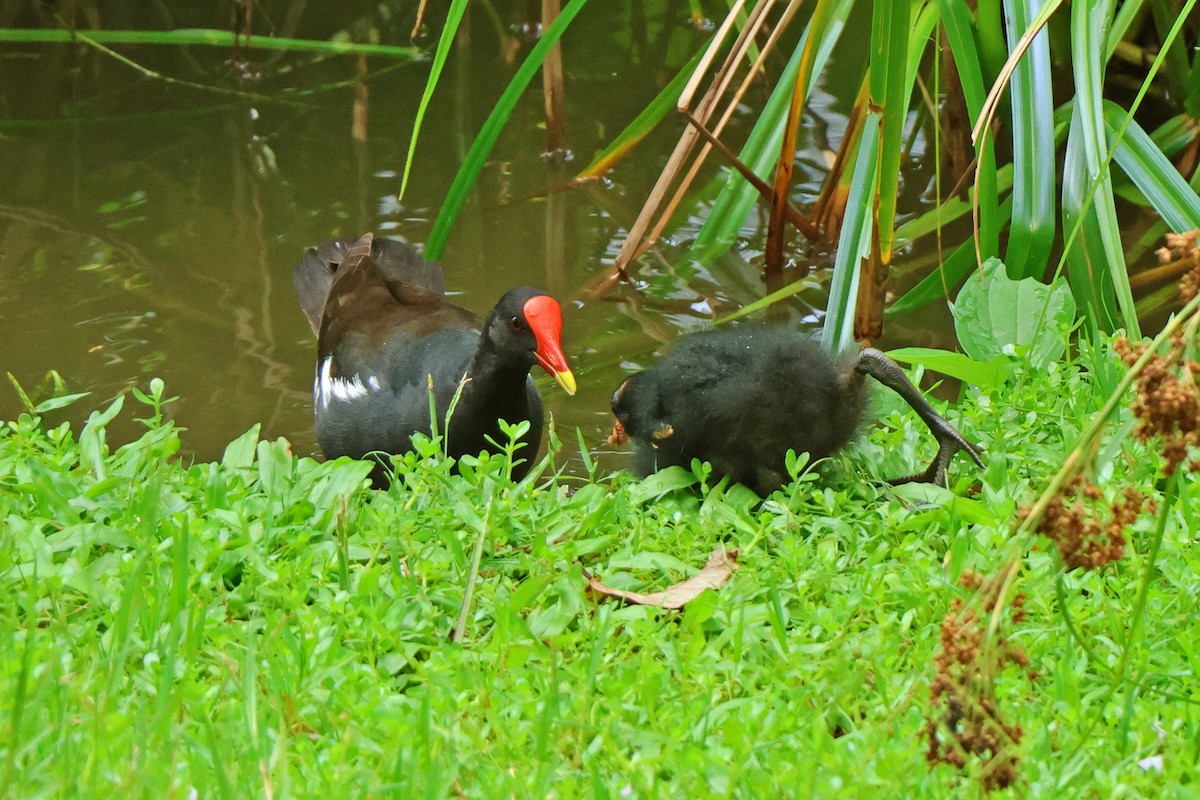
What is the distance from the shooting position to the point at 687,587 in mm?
2406

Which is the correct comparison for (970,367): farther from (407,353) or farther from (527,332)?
(407,353)

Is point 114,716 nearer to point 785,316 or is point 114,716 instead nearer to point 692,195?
point 785,316

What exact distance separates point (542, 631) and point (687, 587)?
0.32 metres

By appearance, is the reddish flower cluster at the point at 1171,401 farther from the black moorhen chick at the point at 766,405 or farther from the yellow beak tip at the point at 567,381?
Result: the yellow beak tip at the point at 567,381

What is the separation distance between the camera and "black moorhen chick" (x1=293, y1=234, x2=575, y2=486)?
3.62 m

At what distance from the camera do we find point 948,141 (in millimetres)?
5117

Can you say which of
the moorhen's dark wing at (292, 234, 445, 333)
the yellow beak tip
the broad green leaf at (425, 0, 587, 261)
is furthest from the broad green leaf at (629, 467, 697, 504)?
the moorhen's dark wing at (292, 234, 445, 333)

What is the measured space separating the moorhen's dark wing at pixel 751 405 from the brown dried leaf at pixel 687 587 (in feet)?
1.15

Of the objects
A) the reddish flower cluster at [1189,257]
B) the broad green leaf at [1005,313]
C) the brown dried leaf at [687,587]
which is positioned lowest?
the brown dried leaf at [687,587]

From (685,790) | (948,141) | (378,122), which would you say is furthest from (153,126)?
(685,790)

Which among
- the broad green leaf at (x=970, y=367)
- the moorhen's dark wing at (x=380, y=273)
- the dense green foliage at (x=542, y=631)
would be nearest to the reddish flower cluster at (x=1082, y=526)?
the dense green foliage at (x=542, y=631)

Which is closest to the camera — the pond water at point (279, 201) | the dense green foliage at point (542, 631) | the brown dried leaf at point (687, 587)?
the dense green foliage at point (542, 631)

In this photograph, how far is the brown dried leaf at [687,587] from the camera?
235 centimetres

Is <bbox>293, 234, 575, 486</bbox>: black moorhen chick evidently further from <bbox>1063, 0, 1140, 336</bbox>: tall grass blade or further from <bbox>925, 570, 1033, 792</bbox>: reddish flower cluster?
<bbox>925, 570, 1033, 792</bbox>: reddish flower cluster
